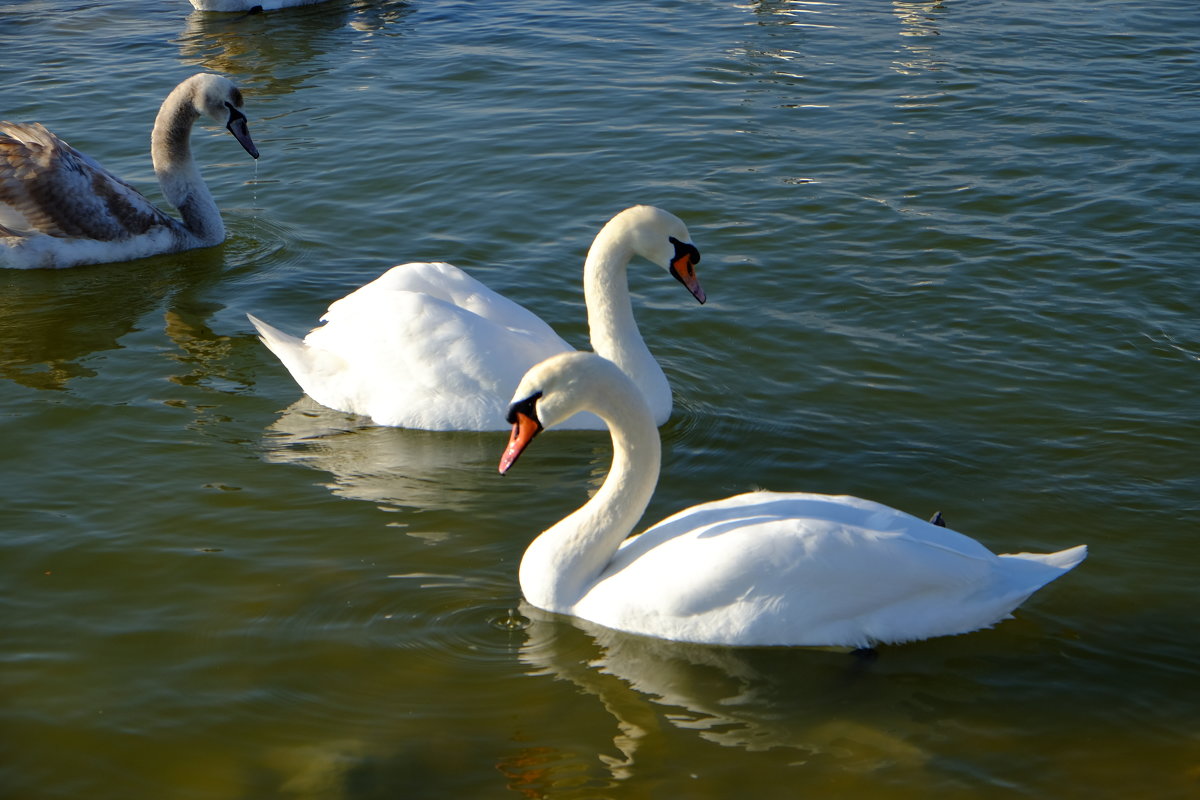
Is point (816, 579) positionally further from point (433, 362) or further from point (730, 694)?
point (433, 362)

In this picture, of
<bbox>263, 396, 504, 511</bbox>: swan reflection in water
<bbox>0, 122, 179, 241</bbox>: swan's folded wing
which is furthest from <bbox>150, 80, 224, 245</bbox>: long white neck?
<bbox>263, 396, 504, 511</bbox>: swan reflection in water

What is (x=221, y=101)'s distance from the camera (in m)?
10.9

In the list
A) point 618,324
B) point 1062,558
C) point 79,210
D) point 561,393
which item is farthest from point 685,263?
point 79,210

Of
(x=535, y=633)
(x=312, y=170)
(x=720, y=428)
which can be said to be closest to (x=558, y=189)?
(x=312, y=170)

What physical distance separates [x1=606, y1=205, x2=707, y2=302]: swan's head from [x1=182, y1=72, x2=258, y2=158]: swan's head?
15.7 feet

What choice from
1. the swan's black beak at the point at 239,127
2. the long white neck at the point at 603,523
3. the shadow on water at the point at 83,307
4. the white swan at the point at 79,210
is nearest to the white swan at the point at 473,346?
the long white neck at the point at 603,523

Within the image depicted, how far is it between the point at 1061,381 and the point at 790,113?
17.6 feet

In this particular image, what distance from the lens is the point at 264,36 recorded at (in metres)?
16.3

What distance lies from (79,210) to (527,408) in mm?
5910

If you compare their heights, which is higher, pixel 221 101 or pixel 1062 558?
pixel 221 101

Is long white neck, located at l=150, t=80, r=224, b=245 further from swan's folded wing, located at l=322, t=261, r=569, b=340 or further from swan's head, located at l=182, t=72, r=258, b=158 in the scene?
swan's folded wing, located at l=322, t=261, r=569, b=340

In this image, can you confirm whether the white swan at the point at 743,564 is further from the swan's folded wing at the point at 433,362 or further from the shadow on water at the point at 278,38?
the shadow on water at the point at 278,38

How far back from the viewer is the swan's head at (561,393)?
5578mm

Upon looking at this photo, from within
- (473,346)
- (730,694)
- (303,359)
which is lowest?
(730,694)
